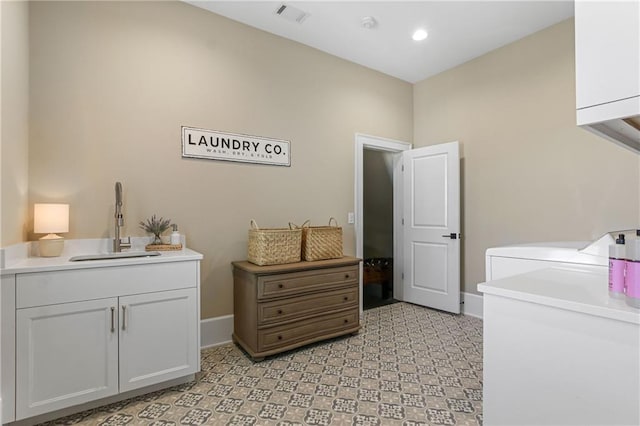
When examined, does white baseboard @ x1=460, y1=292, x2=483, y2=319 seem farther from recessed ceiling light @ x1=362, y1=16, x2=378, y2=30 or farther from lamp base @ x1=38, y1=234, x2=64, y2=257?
lamp base @ x1=38, y1=234, x2=64, y2=257

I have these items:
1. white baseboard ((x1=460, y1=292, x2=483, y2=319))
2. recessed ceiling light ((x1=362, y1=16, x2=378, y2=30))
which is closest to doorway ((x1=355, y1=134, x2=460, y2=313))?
white baseboard ((x1=460, y1=292, x2=483, y2=319))

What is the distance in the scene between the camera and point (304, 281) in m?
2.76

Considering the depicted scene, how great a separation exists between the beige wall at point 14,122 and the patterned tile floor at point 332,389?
1243 millimetres

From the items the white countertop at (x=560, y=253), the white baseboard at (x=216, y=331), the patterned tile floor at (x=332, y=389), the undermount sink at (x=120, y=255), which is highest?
the white countertop at (x=560, y=253)

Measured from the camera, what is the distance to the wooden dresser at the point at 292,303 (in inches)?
101

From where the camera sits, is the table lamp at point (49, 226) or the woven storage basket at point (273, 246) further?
the woven storage basket at point (273, 246)

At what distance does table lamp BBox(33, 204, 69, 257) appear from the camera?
6.84ft

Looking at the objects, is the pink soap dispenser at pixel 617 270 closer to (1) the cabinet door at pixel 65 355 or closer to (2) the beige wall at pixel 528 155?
(2) the beige wall at pixel 528 155

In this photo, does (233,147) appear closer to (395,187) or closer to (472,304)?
(395,187)

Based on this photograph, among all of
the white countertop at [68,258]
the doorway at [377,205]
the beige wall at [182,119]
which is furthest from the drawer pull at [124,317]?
the doorway at [377,205]

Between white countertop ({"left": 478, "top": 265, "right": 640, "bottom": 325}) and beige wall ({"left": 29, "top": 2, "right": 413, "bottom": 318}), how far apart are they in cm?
234

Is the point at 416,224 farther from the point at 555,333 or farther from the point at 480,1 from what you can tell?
the point at 555,333

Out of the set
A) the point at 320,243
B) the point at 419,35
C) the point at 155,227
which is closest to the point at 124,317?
the point at 155,227

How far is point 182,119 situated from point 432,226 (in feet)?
9.89
